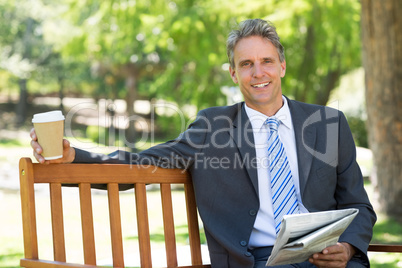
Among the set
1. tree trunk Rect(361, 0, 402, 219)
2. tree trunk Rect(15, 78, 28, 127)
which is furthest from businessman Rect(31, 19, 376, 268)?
tree trunk Rect(15, 78, 28, 127)

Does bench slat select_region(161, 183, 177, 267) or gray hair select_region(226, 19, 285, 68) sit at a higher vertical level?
gray hair select_region(226, 19, 285, 68)

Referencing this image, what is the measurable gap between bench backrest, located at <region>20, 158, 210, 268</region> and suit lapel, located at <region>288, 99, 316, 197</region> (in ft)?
2.11

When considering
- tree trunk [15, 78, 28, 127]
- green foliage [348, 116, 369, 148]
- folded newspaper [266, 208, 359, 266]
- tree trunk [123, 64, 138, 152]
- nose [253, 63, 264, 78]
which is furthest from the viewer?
tree trunk [15, 78, 28, 127]

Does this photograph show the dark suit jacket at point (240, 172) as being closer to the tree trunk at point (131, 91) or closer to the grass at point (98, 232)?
the grass at point (98, 232)

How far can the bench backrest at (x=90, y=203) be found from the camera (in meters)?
2.65

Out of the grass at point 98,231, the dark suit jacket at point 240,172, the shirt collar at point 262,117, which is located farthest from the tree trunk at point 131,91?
the dark suit jacket at point 240,172

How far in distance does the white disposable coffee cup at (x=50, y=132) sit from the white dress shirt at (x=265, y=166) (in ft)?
3.62

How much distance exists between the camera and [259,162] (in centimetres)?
306

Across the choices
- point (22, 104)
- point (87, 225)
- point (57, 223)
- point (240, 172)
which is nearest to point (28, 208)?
point (57, 223)

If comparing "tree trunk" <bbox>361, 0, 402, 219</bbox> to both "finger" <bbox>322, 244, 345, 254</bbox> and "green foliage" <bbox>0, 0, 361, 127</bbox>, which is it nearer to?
"green foliage" <bbox>0, 0, 361, 127</bbox>

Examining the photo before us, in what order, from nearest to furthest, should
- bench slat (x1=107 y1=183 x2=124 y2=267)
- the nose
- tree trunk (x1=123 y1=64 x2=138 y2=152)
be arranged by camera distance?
1. bench slat (x1=107 y1=183 x2=124 y2=267)
2. the nose
3. tree trunk (x1=123 y1=64 x2=138 y2=152)

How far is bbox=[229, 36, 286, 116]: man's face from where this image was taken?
3.10 meters

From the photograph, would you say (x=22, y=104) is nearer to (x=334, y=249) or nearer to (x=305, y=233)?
(x=334, y=249)

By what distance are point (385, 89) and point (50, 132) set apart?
637cm
